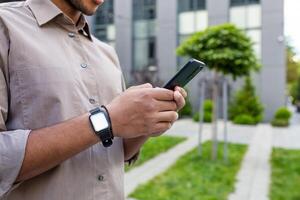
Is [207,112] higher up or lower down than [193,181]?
lower down

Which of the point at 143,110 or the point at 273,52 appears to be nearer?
the point at 143,110

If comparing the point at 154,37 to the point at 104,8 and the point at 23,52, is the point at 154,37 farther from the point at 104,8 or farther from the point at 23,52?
the point at 23,52

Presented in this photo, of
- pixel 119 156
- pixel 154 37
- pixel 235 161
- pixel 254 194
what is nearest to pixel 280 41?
pixel 154 37

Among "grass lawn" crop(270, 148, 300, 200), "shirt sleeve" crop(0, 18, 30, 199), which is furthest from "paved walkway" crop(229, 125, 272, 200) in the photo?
"shirt sleeve" crop(0, 18, 30, 199)

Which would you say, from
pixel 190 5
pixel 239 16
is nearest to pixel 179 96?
pixel 239 16

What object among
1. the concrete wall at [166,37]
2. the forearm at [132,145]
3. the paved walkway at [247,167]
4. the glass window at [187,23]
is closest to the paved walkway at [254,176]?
the paved walkway at [247,167]

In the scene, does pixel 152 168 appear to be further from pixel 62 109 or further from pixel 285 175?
pixel 62 109

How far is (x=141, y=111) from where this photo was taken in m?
0.82

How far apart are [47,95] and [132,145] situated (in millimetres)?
377

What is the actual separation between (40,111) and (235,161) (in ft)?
21.0

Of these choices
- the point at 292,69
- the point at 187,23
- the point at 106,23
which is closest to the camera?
the point at 187,23

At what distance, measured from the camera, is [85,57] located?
108 cm

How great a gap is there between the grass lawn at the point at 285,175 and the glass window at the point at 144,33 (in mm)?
11343

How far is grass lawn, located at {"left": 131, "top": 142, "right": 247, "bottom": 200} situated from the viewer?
4.38 meters
